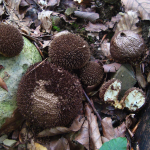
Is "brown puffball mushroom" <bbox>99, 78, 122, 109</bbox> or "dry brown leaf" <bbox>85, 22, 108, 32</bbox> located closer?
"brown puffball mushroom" <bbox>99, 78, 122, 109</bbox>

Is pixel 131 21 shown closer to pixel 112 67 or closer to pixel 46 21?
pixel 112 67

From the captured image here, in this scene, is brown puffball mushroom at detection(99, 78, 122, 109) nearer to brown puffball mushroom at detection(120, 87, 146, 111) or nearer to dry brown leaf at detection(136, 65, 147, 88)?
brown puffball mushroom at detection(120, 87, 146, 111)

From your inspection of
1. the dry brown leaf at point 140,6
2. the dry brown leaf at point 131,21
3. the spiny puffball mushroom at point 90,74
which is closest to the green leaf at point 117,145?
the spiny puffball mushroom at point 90,74

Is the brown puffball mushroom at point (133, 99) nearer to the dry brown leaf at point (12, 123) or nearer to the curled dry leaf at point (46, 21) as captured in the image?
the dry brown leaf at point (12, 123)

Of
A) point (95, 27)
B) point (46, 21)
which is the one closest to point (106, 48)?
point (95, 27)

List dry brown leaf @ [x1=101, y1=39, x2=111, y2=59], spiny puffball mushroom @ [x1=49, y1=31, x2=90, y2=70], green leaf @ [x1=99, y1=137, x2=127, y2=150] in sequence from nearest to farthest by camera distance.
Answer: green leaf @ [x1=99, y1=137, x2=127, y2=150] → spiny puffball mushroom @ [x1=49, y1=31, x2=90, y2=70] → dry brown leaf @ [x1=101, y1=39, x2=111, y2=59]

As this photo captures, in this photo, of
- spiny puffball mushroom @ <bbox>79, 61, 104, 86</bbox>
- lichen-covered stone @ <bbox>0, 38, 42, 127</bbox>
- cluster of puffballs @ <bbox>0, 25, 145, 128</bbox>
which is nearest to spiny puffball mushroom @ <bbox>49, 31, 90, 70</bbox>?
cluster of puffballs @ <bbox>0, 25, 145, 128</bbox>

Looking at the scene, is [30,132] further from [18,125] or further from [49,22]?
[49,22]
